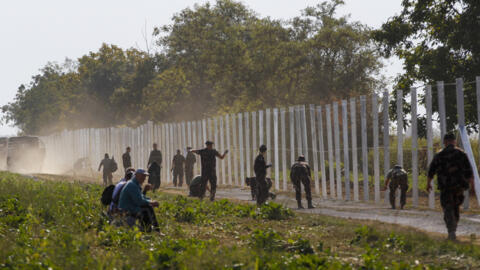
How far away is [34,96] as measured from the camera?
89.8m

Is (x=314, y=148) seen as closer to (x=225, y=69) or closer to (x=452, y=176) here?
(x=452, y=176)

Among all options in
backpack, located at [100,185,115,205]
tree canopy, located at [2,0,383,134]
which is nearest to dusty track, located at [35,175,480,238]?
backpack, located at [100,185,115,205]

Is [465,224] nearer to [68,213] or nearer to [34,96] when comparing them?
[68,213]

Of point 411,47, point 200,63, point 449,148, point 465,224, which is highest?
point 200,63

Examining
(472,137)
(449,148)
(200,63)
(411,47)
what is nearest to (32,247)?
(449,148)

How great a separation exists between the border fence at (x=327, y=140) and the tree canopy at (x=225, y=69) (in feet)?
25.4

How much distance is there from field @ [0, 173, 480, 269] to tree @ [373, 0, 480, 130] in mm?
6845

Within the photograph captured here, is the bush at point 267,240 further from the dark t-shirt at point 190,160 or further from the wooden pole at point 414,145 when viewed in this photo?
the dark t-shirt at point 190,160

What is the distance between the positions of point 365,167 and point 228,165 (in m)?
10.1

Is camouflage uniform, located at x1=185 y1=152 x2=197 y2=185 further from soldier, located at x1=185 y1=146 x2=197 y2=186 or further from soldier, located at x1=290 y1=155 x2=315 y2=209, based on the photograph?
soldier, located at x1=290 y1=155 x2=315 y2=209

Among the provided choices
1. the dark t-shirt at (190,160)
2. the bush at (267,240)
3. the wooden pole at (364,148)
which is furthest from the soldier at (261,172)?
the dark t-shirt at (190,160)

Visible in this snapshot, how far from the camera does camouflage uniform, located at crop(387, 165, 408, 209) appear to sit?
52.0ft

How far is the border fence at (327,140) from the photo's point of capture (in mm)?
16891

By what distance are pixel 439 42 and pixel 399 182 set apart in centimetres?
623
